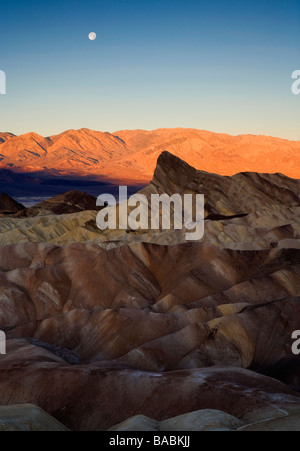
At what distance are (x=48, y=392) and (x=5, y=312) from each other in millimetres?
20627

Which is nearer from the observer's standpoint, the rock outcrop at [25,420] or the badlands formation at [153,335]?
the rock outcrop at [25,420]

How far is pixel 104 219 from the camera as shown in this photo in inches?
3629

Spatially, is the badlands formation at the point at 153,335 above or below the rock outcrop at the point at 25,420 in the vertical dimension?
below

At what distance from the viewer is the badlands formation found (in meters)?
19.6

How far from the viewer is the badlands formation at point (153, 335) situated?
19.6 meters

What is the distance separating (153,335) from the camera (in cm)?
3300

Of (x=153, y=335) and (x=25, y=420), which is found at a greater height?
(x=25, y=420)

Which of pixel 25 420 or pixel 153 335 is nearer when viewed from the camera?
pixel 25 420

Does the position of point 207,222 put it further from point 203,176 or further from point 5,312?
point 5,312

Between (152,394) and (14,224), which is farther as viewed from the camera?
(14,224)

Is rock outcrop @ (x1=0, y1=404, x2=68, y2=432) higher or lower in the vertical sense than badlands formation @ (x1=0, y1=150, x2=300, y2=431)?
higher

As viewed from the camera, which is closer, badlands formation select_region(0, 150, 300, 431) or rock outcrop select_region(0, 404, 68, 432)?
rock outcrop select_region(0, 404, 68, 432)
